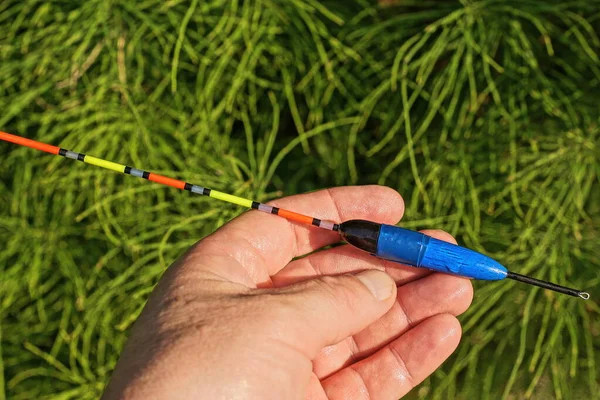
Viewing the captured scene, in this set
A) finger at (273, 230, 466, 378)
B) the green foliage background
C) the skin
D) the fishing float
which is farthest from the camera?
the green foliage background

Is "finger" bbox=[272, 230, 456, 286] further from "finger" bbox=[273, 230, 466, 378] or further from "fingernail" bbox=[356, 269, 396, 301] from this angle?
"fingernail" bbox=[356, 269, 396, 301]

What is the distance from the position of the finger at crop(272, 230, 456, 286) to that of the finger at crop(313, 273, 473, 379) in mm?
28

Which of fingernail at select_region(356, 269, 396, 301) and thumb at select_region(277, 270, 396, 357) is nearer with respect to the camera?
thumb at select_region(277, 270, 396, 357)

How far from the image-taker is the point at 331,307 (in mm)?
1050


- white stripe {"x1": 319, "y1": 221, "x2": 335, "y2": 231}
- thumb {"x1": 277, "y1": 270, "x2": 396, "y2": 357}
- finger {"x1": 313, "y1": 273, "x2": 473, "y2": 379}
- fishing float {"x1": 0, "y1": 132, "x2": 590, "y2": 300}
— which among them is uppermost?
fishing float {"x1": 0, "y1": 132, "x2": 590, "y2": 300}

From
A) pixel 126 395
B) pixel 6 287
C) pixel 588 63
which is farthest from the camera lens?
pixel 6 287

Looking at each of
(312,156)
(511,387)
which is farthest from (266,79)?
(511,387)

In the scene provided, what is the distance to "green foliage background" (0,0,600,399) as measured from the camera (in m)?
1.51

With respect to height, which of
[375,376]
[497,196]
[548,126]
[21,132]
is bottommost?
[375,376]

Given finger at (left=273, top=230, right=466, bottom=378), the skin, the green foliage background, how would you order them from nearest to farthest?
1. the skin
2. finger at (left=273, top=230, right=466, bottom=378)
3. the green foliage background

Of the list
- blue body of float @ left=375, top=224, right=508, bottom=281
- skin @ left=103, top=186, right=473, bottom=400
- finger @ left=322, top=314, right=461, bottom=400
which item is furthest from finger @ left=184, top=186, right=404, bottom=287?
finger @ left=322, top=314, right=461, bottom=400

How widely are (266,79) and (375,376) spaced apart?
3.08 feet

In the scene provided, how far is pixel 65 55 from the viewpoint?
1.77m

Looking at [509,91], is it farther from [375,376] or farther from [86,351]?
[86,351]
